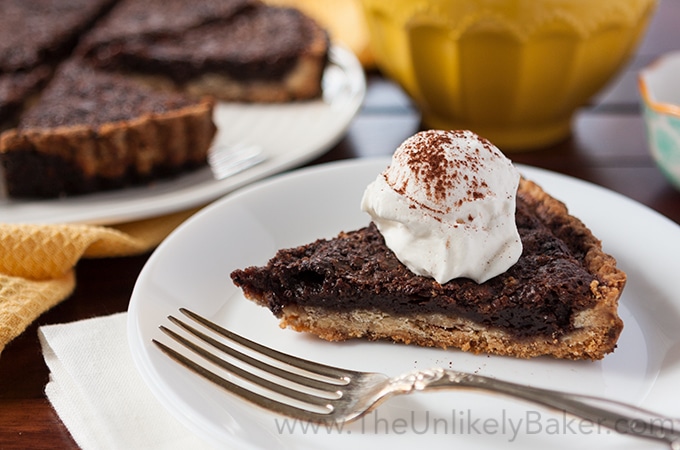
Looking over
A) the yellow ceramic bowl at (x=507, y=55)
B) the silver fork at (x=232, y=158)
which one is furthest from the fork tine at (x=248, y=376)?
the yellow ceramic bowl at (x=507, y=55)

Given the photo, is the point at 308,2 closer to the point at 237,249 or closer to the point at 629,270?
the point at 237,249

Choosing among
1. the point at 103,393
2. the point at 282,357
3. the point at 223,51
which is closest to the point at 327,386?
the point at 282,357

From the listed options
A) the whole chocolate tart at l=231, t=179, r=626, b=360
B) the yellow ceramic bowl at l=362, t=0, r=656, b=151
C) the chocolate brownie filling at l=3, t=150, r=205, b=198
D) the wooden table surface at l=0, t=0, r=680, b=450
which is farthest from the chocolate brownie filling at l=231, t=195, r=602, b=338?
the chocolate brownie filling at l=3, t=150, r=205, b=198

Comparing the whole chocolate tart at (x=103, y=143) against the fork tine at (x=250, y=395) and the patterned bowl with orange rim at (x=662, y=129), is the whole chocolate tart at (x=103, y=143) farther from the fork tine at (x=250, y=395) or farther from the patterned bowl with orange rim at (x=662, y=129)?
the patterned bowl with orange rim at (x=662, y=129)

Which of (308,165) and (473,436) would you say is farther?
(308,165)

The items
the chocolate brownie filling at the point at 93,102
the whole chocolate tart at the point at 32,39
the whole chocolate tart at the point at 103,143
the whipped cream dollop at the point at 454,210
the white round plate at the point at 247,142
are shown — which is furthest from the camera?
the whole chocolate tart at the point at 32,39

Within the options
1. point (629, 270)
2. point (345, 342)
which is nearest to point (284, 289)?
point (345, 342)
